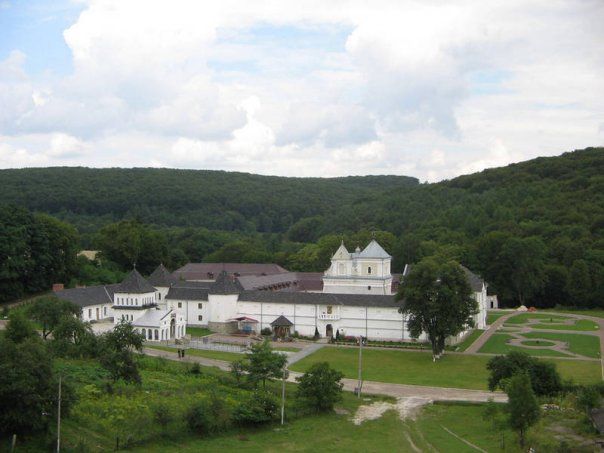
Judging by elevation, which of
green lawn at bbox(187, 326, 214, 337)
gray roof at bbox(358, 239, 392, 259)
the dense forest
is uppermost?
the dense forest

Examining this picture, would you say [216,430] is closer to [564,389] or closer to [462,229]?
[564,389]

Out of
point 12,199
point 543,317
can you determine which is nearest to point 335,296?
point 543,317

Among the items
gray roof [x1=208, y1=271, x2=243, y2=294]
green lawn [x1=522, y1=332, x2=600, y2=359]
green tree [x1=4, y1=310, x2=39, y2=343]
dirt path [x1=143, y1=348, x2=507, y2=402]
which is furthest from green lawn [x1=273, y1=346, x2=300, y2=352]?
green lawn [x1=522, y1=332, x2=600, y2=359]

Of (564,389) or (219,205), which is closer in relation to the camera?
(564,389)

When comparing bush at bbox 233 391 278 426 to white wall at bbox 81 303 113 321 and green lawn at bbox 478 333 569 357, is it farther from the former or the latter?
white wall at bbox 81 303 113 321

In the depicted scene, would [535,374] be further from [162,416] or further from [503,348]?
[162,416]

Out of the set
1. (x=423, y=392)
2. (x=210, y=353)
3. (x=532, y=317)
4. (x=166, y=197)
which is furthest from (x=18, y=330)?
(x=166, y=197)

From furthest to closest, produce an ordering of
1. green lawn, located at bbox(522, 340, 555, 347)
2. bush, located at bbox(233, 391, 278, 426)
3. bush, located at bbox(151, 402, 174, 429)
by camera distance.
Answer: green lawn, located at bbox(522, 340, 555, 347)
bush, located at bbox(233, 391, 278, 426)
bush, located at bbox(151, 402, 174, 429)
